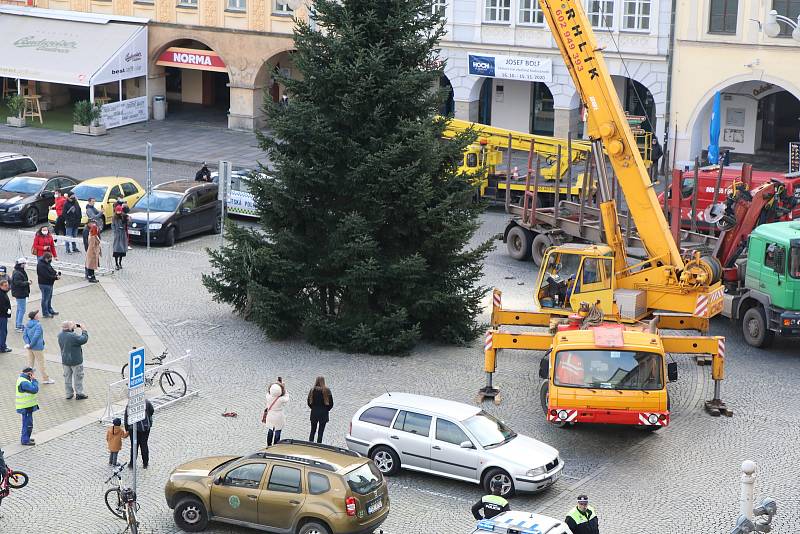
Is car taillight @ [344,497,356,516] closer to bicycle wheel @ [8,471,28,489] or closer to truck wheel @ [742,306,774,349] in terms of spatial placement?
bicycle wheel @ [8,471,28,489]

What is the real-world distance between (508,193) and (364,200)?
994 centimetres

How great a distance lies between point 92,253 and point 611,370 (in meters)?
15.1

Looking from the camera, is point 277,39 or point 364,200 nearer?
point 364,200

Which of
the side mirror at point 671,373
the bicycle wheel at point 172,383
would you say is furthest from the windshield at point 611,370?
the bicycle wheel at point 172,383

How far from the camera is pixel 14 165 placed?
4466cm

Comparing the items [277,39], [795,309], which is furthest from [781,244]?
[277,39]

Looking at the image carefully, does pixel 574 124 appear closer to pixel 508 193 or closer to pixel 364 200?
pixel 508 193

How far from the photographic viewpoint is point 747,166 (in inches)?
1359

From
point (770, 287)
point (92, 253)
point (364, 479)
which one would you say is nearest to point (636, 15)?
point (770, 287)

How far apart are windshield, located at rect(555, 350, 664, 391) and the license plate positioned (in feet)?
17.5

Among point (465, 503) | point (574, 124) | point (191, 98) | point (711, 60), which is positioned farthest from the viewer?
point (191, 98)

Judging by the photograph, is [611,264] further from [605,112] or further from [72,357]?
[72,357]

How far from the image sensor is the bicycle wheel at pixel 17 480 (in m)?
21.8

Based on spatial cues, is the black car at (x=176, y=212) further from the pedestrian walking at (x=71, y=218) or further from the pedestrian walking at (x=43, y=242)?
the pedestrian walking at (x=43, y=242)
